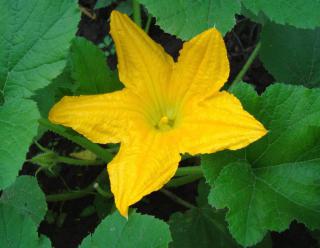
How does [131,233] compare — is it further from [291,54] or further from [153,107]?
[291,54]

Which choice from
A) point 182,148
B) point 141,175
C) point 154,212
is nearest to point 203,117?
point 182,148

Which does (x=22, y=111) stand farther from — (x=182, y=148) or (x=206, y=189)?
(x=206, y=189)

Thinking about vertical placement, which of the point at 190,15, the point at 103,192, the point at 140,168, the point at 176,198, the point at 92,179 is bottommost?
the point at 92,179

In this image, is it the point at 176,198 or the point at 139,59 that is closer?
the point at 139,59

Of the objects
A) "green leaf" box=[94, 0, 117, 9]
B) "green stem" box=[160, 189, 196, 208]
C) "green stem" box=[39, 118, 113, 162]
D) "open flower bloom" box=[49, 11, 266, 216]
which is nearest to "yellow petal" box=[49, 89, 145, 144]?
"open flower bloom" box=[49, 11, 266, 216]

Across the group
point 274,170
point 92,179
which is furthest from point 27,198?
point 274,170
